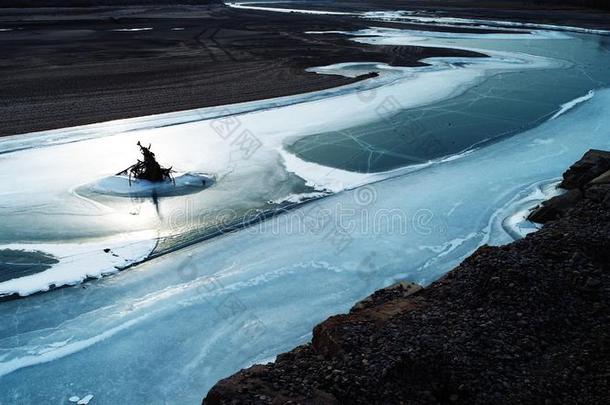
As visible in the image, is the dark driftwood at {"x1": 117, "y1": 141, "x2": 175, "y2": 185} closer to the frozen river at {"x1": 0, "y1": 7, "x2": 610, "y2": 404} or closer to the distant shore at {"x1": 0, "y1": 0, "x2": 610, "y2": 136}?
the frozen river at {"x1": 0, "y1": 7, "x2": 610, "y2": 404}

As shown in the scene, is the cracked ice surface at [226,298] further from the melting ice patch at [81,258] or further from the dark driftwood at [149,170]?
the dark driftwood at [149,170]

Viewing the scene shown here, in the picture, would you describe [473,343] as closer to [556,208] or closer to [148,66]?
[556,208]

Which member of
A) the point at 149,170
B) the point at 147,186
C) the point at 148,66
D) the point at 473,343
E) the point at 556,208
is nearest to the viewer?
the point at 473,343

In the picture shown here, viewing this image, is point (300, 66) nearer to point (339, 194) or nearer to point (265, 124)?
point (265, 124)

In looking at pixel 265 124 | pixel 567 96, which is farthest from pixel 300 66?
pixel 567 96

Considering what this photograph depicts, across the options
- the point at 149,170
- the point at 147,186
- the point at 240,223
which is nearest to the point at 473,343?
the point at 240,223

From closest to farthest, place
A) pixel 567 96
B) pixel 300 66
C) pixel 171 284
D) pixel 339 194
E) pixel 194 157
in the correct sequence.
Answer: pixel 171 284 → pixel 339 194 → pixel 194 157 → pixel 567 96 → pixel 300 66

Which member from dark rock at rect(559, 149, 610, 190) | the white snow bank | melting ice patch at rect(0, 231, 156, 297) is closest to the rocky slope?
melting ice patch at rect(0, 231, 156, 297)
